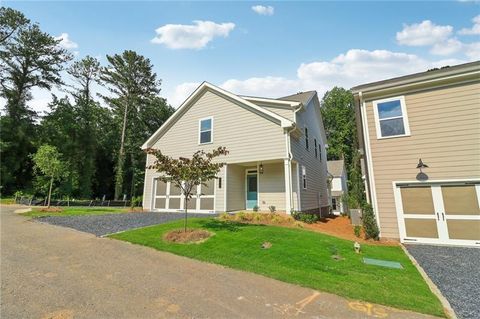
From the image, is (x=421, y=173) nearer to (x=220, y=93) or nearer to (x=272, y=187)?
(x=272, y=187)

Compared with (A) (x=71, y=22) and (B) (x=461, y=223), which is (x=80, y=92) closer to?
(A) (x=71, y=22)

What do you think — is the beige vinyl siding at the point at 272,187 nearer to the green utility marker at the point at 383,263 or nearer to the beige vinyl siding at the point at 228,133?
the beige vinyl siding at the point at 228,133

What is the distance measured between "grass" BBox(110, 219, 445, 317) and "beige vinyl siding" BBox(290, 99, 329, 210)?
572 cm

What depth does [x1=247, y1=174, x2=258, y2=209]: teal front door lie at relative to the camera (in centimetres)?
1436

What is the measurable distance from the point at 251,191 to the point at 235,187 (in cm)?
109

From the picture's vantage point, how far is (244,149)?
13453 millimetres

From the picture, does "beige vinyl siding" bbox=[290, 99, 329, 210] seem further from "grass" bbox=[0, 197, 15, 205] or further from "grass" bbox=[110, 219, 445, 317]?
"grass" bbox=[0, 197, 15, 205]

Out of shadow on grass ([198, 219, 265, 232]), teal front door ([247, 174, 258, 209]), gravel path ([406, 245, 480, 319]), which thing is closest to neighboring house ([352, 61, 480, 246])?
gravel path ([406, 245, 480, 319])

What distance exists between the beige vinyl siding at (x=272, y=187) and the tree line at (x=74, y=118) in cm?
2109

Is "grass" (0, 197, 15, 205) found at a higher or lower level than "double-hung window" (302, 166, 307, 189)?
lower

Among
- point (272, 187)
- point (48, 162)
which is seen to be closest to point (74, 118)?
point (48, 162)

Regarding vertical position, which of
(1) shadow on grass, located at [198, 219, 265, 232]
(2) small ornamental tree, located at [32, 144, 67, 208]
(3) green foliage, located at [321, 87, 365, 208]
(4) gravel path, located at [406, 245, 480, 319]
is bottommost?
(4) gravel path, located at [406, 245, 480, 319]

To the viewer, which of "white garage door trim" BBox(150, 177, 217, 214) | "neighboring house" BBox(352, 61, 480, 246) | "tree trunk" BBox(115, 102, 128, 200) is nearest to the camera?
"neighboring house" BBox(352, 61, 480, 246)

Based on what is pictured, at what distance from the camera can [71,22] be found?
970cm
